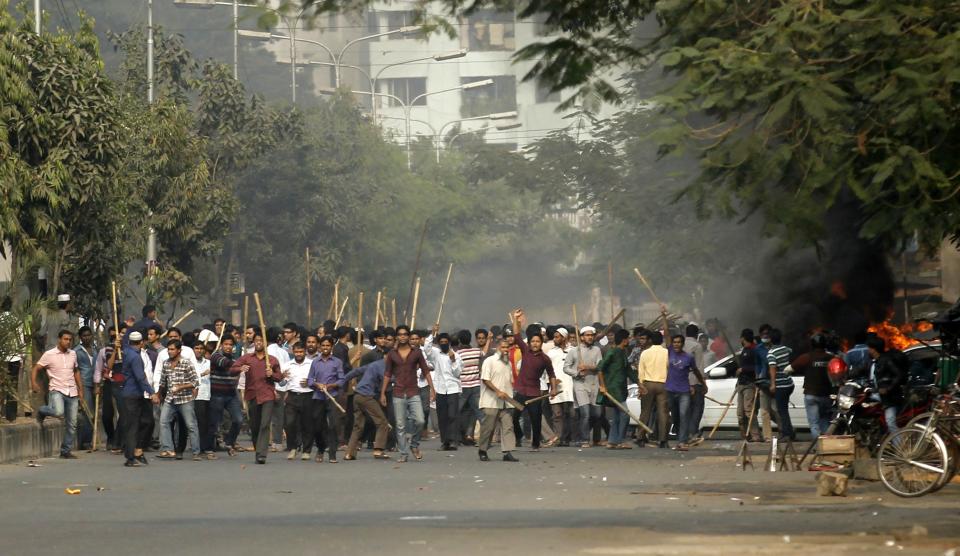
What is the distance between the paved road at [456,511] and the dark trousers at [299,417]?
993mm

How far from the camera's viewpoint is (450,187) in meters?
75.8

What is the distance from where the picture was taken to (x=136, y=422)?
21.0 meters

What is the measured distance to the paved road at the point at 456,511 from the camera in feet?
38.0

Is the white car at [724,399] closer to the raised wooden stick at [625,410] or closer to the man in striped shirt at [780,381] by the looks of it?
the raised wooden stick at [625,410]

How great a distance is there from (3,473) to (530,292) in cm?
7581

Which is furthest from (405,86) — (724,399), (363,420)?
(363,420)

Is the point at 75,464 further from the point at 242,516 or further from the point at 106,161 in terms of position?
the point at 242,516

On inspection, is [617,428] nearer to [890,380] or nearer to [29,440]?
[29,440]

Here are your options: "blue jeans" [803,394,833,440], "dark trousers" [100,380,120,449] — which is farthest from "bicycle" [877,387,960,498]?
"dark trousers" [100,380,120,449]

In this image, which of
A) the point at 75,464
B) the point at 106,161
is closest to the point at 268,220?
the point at 106,161

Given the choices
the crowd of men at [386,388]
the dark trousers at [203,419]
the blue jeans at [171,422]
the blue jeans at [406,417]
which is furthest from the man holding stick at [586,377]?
the blue jeans at [171,422]

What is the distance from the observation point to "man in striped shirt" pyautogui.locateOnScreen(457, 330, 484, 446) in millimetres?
25531

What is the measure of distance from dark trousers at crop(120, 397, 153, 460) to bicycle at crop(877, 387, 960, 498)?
9039mm

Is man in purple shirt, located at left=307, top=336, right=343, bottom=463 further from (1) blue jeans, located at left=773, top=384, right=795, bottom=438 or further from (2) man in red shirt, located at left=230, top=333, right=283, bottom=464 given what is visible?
(1) blue jeans, located at left=773, top=384, right=795, bottom=438
